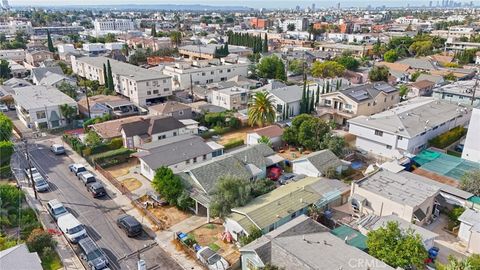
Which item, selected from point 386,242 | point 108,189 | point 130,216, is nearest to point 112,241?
point 130,216

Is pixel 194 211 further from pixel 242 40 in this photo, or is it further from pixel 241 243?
pixel 242 40

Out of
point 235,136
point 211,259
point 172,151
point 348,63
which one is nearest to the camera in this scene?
point 211,259

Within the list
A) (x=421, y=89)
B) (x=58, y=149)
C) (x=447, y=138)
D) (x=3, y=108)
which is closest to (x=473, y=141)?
(x=447, y=138)

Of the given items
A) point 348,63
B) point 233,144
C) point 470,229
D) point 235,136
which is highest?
point 348,63

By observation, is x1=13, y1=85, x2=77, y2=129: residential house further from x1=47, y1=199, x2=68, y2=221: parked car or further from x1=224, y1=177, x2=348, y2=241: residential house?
x1=224, y1=177, x2=348, y2=241: residential house

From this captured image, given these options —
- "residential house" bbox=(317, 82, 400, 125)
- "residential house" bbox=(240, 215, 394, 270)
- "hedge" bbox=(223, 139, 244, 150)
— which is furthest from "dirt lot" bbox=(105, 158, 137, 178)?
"residential house" bbox=(317, 82, 400, 125)

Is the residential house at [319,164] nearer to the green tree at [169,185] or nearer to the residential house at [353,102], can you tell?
the green tree at [169,185]

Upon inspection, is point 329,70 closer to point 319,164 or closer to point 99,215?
point 319,164
